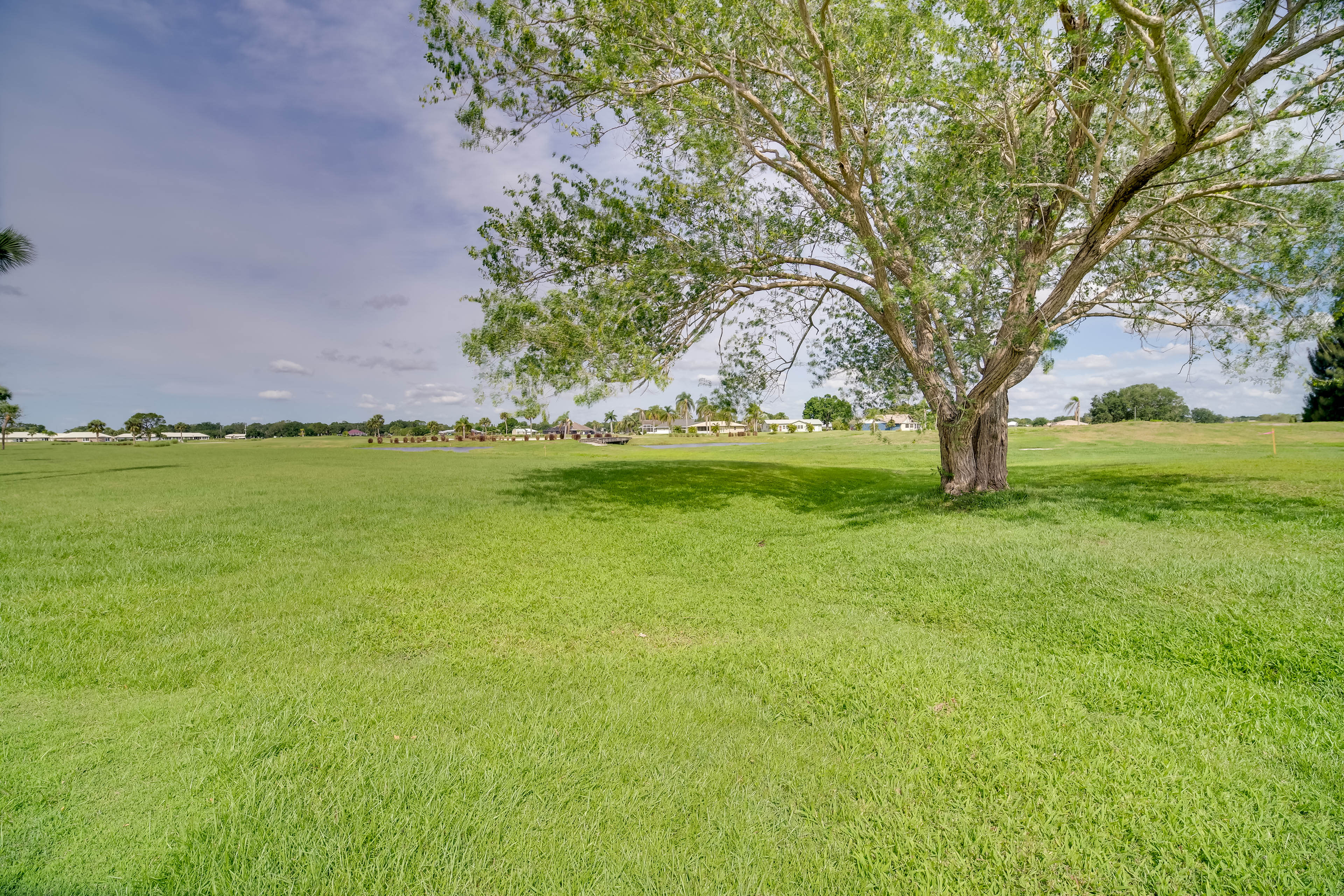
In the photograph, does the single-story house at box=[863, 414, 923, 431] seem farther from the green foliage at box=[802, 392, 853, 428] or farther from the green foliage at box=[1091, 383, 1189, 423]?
the green foliage at box=[1091, 383, 1189, 423]

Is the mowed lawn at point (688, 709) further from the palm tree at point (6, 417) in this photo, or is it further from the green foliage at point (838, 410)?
the palm tree at point (6, 417)

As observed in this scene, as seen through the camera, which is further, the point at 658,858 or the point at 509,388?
the point at 509,388

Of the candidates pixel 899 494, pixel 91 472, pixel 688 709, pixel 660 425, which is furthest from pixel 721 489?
pixel 660 425

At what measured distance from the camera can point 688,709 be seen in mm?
4059

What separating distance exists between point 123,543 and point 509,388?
24.3 ft

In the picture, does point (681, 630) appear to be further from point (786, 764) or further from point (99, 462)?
point (99, 462)

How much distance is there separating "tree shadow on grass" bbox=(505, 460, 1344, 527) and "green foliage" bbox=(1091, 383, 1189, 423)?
72.0m

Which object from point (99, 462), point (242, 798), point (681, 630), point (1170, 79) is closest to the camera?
point (242, 798)

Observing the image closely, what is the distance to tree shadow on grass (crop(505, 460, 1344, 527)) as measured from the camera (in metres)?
9.95

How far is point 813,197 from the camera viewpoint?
1257 cm

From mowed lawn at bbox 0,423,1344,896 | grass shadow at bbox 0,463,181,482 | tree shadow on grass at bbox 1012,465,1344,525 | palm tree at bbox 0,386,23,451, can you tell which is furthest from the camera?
palm tree at bbox 0,386,23,451

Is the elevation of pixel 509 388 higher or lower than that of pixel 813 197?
lower

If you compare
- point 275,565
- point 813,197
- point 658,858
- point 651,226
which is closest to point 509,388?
point 651,226

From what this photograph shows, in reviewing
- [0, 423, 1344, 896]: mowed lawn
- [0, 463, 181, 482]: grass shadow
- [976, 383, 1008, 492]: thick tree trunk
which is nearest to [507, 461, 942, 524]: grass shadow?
[976, 383, 1008, 492]: thick tree trunk
